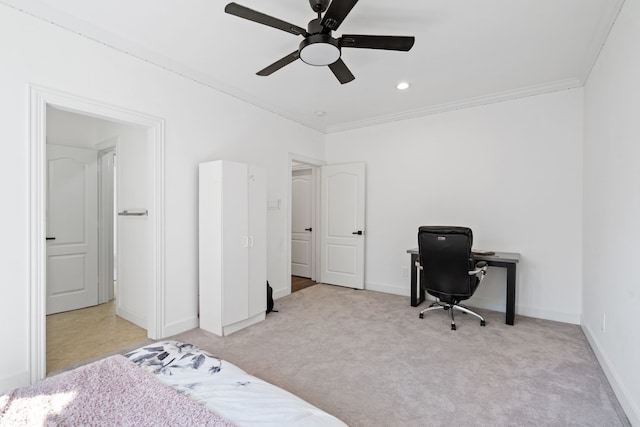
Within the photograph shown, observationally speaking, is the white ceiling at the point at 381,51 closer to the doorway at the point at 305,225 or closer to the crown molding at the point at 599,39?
the crown molding at the point at 599,39

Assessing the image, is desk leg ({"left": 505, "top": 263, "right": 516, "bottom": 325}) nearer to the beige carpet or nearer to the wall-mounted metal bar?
the beige carpet

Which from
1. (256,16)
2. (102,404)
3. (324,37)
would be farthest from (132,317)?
(324,37)

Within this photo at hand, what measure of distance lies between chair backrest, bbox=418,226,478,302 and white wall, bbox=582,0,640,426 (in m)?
1.03

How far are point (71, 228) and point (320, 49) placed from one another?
3.84 meters

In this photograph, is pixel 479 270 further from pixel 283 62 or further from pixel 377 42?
pixel 283 62

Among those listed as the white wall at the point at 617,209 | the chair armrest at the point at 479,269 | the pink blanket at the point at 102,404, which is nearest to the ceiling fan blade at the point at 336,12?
the white wall at the point at 617,209

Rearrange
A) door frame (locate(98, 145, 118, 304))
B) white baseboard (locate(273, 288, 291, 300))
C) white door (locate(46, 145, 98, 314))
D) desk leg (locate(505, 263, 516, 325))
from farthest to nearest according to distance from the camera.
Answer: white baseboard (locate(273, 288, 291, 300)) → door frame (locate(98, 145, 118, 304)) → white door (locate(46, 145, 98, 314)) → desk leg (locate(505, 263, 516, 325))

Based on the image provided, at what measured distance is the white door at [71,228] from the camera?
3.78 m

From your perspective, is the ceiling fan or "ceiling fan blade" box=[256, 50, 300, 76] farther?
"ceiling fan blade" box=[256, 50, 300, 76]

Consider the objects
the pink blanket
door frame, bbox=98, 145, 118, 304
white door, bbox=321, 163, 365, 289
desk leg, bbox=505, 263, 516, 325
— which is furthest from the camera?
white door, bbox=321, 163, 365, 289

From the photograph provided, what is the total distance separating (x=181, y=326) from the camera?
10.4 feet

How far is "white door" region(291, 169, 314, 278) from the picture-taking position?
5852mm

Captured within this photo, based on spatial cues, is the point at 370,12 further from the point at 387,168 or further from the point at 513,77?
the point at 387,168

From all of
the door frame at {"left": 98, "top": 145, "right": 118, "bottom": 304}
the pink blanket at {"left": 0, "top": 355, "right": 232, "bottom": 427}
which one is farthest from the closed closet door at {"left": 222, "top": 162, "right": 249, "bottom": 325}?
the door frame at {"left": 98, "top": 145, "right": 118, "bottom": 304}
